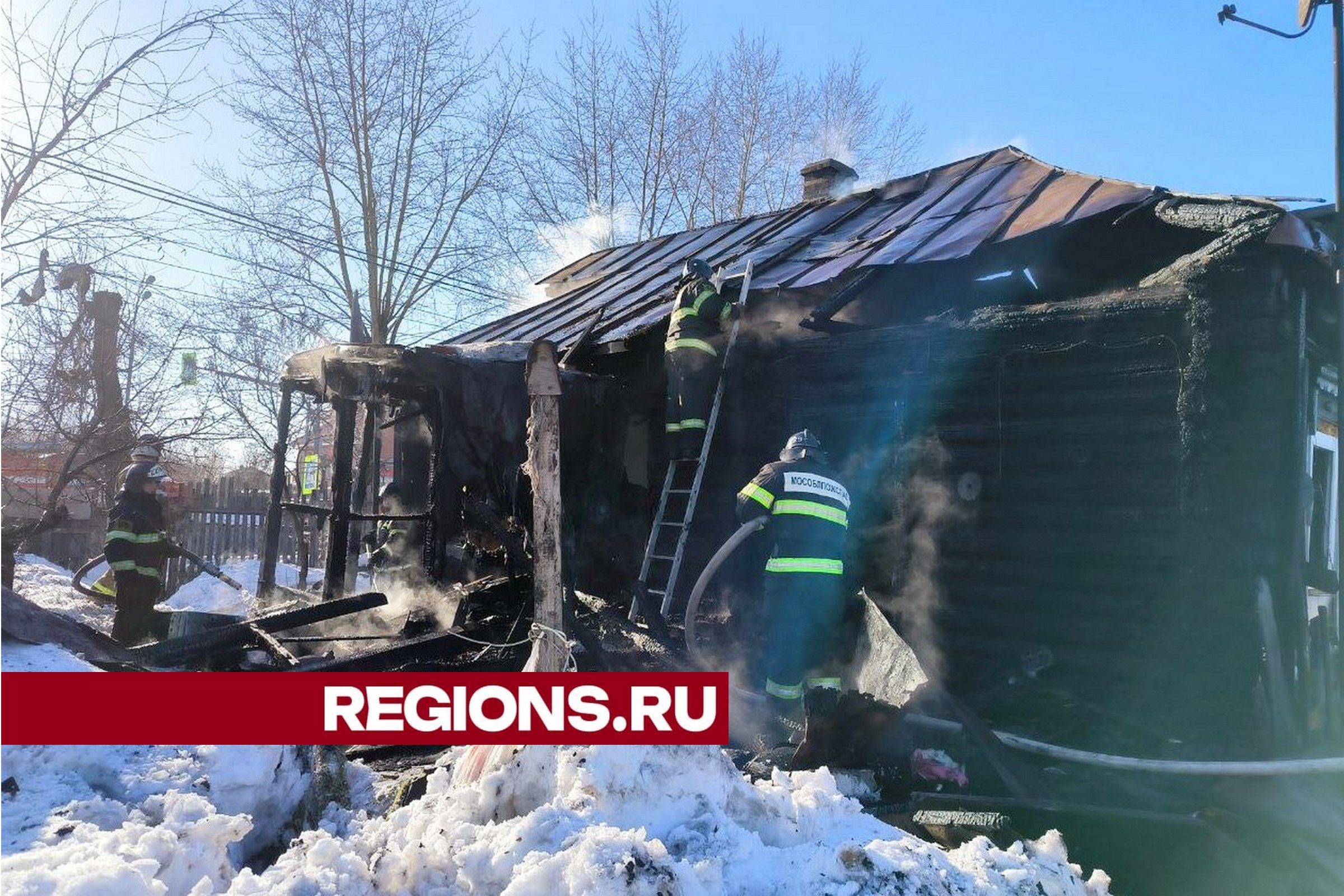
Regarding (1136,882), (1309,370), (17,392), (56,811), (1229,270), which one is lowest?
(1136,882)

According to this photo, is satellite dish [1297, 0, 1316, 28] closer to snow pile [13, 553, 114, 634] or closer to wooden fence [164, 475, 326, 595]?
snow pile [13, 553, 114, 634]

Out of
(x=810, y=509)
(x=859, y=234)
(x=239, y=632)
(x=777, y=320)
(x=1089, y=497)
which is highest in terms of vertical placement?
(x=859, y=234)

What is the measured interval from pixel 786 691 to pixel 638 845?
9.04ft

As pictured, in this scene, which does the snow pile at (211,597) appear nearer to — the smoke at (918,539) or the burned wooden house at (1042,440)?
the burned wooden house at (1042,440)

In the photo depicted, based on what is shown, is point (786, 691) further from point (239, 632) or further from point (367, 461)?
point (367, 461)

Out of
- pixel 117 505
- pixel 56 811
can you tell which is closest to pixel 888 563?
pixel 56 811

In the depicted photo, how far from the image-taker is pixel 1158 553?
4.98 metres

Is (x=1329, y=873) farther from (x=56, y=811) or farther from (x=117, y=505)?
(x=117, y=505)

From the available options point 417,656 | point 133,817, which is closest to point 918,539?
point 417,656

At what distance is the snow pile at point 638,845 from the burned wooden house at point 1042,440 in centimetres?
222

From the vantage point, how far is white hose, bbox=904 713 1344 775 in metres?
4.02

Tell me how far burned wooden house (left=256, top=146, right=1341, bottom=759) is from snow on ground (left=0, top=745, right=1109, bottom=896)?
2.20 m

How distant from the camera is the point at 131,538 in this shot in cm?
746

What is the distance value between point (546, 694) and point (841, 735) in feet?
6.22
